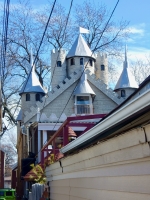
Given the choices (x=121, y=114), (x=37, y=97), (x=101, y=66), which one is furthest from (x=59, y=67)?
(x=121, y=114)

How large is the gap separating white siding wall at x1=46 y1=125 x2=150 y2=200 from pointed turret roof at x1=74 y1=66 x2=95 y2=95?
24.5 m

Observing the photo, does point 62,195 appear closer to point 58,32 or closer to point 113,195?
point 113,195

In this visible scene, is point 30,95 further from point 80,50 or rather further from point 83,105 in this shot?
point 80,50

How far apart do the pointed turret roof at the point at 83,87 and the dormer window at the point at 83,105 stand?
1.75 ft

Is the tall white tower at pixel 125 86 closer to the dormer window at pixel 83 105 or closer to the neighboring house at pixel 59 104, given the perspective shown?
the neighboring house at pixel 59 104

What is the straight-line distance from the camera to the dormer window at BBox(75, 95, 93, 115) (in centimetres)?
3169

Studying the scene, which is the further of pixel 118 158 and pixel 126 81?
pixel 126 81

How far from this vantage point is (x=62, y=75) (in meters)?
37.6

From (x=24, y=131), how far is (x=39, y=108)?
7.32ft

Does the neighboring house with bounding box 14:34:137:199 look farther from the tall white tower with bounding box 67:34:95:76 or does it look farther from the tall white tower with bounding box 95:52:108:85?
the tall white tower with bounding box 95:52:108:85

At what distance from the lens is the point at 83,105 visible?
3200cm

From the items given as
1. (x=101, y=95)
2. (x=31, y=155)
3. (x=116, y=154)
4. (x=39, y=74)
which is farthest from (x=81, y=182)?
(x=39, y=74)

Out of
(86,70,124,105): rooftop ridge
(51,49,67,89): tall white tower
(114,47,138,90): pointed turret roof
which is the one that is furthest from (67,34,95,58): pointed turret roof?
(86,70,124,105): rooftop ridge

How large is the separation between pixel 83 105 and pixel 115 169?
27.3 meters
